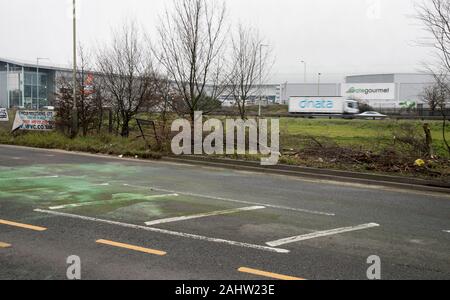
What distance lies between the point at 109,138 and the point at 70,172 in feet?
25.1

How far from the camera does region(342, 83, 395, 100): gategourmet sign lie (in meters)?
105

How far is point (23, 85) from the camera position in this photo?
89875 mm

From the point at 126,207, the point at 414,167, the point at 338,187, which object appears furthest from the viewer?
the point at 414,167

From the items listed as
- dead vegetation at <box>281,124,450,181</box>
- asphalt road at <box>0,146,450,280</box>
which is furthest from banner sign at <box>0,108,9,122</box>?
dead vegetation at <box>281,124,450,181</box>

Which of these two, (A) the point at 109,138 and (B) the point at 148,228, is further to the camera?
(A) the point at 109,138

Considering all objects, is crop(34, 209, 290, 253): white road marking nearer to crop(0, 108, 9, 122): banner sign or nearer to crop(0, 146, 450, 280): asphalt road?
crop(0, 146, 450, 280): asphalt road

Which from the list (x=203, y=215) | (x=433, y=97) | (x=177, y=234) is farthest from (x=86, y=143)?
(x=433, y=97)

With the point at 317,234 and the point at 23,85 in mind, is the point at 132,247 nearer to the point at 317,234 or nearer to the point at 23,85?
the point at 317,234

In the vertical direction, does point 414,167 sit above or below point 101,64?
below

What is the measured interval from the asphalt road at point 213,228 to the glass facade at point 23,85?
272ft

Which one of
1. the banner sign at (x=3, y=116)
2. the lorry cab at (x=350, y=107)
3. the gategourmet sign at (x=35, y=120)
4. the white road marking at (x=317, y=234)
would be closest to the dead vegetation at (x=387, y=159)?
the white road marking at (x=317, y=234)

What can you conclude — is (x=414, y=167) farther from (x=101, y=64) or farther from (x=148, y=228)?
(x=101, y=64)
